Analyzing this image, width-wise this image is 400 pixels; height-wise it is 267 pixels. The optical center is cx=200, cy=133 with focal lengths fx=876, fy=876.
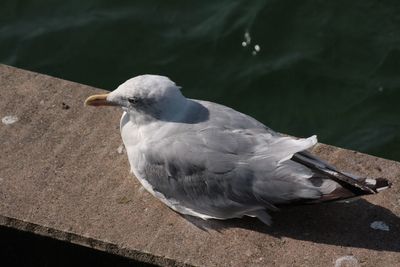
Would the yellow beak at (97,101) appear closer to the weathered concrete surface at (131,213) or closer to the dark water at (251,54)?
the weathered concrete surface at (131,213)

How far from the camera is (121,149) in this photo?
4648 millimetres

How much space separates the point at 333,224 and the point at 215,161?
0.65 meters

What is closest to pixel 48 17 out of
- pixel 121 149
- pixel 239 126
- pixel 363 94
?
pixel 363 94

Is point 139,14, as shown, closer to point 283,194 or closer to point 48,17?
point 48,17

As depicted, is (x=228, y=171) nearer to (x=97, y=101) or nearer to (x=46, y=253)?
(x=97, y=101)

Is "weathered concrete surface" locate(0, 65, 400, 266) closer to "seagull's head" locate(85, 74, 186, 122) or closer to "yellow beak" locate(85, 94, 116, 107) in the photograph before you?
"yellow beak" locate(85, 94, 116, 107)

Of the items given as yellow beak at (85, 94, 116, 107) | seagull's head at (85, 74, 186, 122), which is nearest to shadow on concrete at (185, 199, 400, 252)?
seagull's head at (85, 74, 186, 122)

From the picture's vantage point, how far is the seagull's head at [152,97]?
4.23 metres

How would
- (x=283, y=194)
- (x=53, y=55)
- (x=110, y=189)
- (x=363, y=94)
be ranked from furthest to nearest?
(x=53, y=55), (x=363, y=94), (x=110, y=189), (x=283, y=194)

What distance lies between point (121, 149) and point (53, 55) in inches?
112

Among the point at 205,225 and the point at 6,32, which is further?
the point at 6,32

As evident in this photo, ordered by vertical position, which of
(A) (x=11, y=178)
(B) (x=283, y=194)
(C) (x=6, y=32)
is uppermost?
(B) (x=283, y=194)

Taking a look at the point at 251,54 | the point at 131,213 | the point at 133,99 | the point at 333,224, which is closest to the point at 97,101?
the point at 133,99

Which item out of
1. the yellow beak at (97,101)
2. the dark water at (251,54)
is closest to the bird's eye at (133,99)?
the yellow beak at (97,101)
